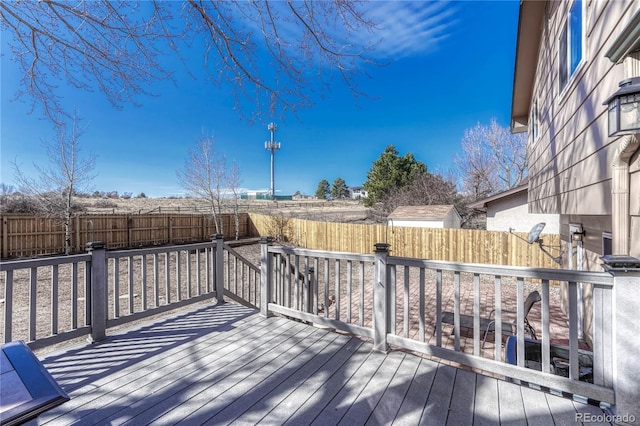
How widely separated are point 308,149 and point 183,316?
24.9 m

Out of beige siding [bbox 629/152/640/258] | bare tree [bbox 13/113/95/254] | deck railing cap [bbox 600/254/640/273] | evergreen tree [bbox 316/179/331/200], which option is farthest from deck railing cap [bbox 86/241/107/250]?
evergreen tree [bbox 316/179/331/200]

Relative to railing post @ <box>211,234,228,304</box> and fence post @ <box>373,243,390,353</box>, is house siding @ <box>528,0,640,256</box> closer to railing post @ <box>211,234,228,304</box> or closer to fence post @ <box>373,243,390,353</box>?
fence post @ <box>373,243,390,353</box>

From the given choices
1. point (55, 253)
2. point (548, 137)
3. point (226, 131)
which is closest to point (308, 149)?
point (226, 131)

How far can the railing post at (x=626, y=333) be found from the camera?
1.69 m

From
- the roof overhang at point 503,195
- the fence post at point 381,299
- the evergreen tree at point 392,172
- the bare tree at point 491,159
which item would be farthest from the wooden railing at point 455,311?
the evergreen tree at point 392,172

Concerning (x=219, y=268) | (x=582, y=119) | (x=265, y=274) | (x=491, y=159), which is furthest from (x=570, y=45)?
Answer: (x=491, y=159)

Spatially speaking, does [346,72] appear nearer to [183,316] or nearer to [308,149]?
[183,316]

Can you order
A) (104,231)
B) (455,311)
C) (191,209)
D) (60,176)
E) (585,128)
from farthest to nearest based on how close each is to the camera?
(191,209) → (104,231) → (60,176) → (585,128) → (455,311)

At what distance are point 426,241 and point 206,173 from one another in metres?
11.8

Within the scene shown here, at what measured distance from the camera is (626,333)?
1.70 m

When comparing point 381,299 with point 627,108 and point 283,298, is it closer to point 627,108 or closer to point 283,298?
point 283,298

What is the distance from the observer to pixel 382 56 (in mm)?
3693

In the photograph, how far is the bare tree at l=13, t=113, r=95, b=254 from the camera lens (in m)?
10.3

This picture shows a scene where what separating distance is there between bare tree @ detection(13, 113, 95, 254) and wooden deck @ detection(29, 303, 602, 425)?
10536 millimetres
